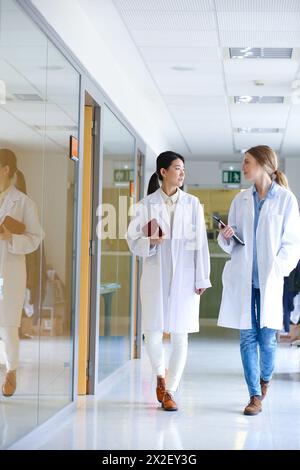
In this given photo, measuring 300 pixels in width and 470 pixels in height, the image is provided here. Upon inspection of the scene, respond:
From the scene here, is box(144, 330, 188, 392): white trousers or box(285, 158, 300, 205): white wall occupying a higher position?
box(285, 158, 300, 205): white wall

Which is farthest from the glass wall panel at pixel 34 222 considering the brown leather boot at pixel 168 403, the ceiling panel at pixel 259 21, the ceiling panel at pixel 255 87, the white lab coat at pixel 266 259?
the ceiling panel at pixel 255 87

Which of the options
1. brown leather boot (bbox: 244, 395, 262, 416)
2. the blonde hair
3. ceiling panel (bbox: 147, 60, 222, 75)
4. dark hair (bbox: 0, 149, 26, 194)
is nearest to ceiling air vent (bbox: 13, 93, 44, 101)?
dark hair (bbox: 0, 149, 26, 194)

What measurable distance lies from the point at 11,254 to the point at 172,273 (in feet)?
6.88

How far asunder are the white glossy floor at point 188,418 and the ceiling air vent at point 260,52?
303 cm

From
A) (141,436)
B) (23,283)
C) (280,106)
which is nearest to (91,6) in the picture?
(23,283)

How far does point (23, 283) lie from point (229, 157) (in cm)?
1215

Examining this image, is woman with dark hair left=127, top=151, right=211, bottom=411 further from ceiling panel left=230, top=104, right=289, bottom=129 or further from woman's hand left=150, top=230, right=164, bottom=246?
ceiling panel left=230, top=104, right=289, bottom=129

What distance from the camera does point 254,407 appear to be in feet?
19.9

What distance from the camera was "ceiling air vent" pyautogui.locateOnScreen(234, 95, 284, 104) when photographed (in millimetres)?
10188

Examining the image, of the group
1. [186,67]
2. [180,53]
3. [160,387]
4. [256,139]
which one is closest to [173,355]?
[160,387]

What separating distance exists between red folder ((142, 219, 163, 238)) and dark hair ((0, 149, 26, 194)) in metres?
1.80

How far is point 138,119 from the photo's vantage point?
9891 millimetres

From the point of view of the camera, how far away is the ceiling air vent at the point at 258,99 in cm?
1019

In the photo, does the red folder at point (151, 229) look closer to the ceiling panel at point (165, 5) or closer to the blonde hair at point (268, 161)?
the blonde hair at point (268, 161)
